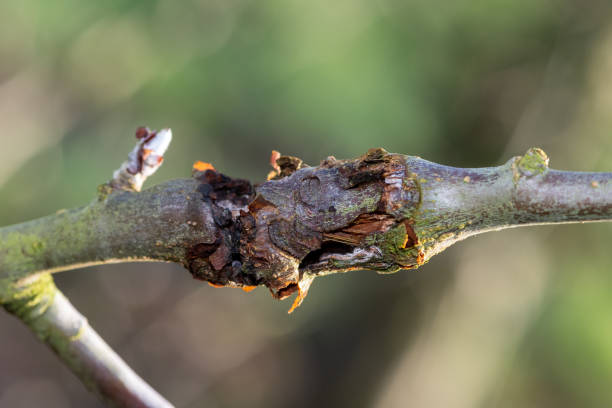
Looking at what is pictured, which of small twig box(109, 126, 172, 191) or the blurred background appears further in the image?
the blurred background

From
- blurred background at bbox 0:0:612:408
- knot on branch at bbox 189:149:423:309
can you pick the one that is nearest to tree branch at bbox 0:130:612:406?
knot on branch at bbox 189:149:423:309

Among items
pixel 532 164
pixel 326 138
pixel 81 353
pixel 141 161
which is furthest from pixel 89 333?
pixel 326 138

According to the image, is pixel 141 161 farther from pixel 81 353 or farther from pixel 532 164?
pixel 532 164

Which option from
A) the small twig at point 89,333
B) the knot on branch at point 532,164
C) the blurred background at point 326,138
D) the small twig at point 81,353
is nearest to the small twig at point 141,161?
the small twig at point 89,333

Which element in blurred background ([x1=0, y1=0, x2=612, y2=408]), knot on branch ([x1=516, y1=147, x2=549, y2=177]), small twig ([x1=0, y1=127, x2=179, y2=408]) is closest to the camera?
knot on branch ([x1=516, y1=147, x2=549, y2=177])

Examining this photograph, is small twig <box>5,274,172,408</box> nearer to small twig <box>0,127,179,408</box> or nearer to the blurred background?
small twig <box>0,127,179,408</box>

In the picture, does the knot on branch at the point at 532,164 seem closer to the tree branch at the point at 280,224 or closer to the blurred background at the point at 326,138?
the tree branch at the point at 280,224

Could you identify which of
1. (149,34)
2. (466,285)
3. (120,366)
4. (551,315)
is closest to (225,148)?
(149,34)
